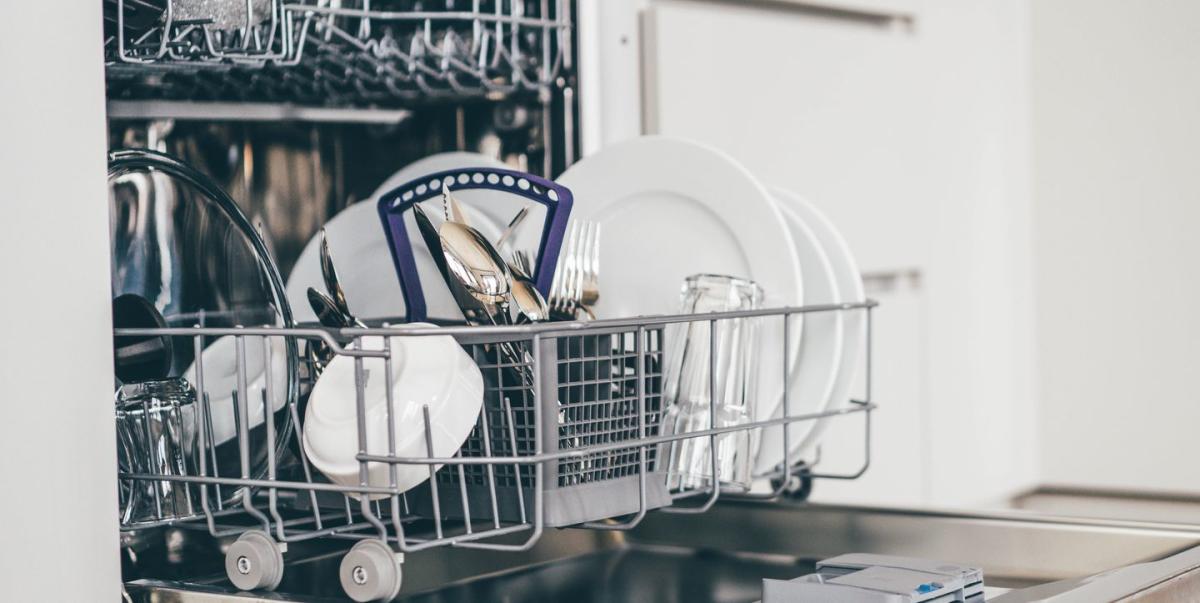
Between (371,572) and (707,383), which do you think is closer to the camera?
(371,572)

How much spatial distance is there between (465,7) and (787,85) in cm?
45

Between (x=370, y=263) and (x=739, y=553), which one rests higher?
(x=370, y=263)

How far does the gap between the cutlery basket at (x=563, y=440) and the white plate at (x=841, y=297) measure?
0.20 metres

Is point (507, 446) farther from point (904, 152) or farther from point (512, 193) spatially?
point (904, 152)

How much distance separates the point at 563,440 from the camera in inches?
25.6

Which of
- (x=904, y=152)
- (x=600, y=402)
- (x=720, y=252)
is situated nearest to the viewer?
(x=600, y=402)

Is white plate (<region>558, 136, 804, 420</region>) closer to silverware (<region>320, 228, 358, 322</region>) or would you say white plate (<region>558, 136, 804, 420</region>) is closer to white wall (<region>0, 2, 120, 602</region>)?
silverware (<region>320, 228, 358, 322</region>)

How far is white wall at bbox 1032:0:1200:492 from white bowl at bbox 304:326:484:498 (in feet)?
4.68

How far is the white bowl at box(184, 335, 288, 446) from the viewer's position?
731mm

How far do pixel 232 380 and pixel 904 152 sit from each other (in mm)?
965

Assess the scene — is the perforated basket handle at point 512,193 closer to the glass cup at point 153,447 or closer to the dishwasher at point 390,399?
the dishwasher at point 390,399

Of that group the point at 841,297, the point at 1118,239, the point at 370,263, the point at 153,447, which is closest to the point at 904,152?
the point at 1118,239

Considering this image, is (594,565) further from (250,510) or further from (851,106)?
(851,106)

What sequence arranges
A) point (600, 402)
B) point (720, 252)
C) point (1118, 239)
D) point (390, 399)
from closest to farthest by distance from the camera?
point (390, 399) → point (600, 402) → point (720, 252) → point (1118, 239)
